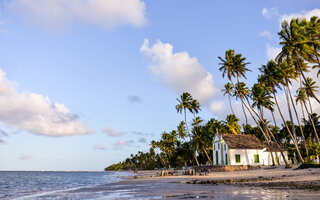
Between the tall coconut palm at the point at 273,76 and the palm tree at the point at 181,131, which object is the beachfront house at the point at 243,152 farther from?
the palm tree at the point at 181,131

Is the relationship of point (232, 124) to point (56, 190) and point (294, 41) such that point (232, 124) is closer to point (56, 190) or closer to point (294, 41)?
point (294, 41)

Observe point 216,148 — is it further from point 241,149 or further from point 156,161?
point 156,161

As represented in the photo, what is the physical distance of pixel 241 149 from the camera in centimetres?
5062

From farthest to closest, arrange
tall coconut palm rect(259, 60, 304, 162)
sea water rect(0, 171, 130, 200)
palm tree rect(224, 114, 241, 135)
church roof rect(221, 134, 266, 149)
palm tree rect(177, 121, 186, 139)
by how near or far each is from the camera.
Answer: palm tree rect(177, 121, 186, 139) → palm tree rect(224, 114, 241, 135) → church roof rect(221, 134, 266, 149) → tall coconut palm rect(259, 60, 304, 162) → sea water rect(0, 171, 130, 200)

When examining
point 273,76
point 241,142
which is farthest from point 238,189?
point 241,142

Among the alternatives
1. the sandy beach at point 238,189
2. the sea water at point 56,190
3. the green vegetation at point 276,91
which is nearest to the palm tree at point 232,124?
the green vegetation at point 276,91

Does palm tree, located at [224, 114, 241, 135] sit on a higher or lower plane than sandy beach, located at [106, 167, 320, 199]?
higher

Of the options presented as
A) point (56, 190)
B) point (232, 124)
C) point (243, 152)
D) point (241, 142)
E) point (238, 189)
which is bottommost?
point (56, 190)

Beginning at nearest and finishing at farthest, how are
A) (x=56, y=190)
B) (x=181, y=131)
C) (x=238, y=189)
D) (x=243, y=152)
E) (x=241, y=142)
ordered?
(x=238, y=189), (x=56, y=190), (x=243, y=152), (x=241, y=142), (x=181, y=131)

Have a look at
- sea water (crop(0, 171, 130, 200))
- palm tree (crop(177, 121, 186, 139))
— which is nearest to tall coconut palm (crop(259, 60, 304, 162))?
sea water (crop(0, 171, 130, 200))

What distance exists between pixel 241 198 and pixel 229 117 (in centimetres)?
6017

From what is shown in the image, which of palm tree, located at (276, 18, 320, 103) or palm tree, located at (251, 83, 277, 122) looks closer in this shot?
palm tree, located at (276, 18, 320, 103)

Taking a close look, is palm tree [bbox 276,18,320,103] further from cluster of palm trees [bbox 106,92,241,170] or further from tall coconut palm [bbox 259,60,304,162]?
cluster of palm trees [bbox 106,92,241,170]

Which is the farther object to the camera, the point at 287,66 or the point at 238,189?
the point at 287,66
